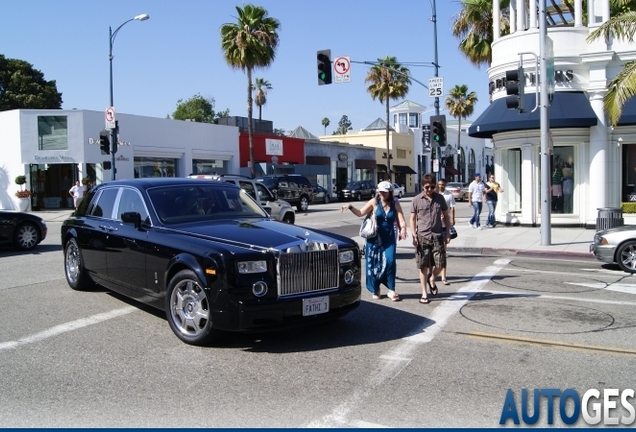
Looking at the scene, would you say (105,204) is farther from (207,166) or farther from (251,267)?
(207,166)

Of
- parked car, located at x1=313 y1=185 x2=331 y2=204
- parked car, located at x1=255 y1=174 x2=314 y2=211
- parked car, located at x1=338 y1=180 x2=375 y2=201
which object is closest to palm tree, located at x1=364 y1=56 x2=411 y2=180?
parked car, located at x1=338 y1=180 x2=375 y2=201

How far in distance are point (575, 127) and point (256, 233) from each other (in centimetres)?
1613

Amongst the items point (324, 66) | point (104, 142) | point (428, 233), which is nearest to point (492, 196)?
point (324, 66)

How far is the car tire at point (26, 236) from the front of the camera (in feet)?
48.4

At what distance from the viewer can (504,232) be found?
19.3m

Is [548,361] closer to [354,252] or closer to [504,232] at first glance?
[354,252]

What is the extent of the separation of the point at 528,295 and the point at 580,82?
13.3 metres

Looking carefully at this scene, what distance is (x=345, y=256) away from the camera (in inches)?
264

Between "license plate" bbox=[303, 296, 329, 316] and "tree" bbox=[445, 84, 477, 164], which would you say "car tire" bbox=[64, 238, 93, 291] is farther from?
"tree" bbox=[445, 84, 477, 164]

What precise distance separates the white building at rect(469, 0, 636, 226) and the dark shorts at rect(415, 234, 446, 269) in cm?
1196

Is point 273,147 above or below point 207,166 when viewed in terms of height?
above

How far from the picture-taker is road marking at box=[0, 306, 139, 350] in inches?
257

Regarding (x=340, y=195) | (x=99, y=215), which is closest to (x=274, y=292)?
(x=99, y=215)

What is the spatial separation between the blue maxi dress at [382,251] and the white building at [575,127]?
12.3 metres
